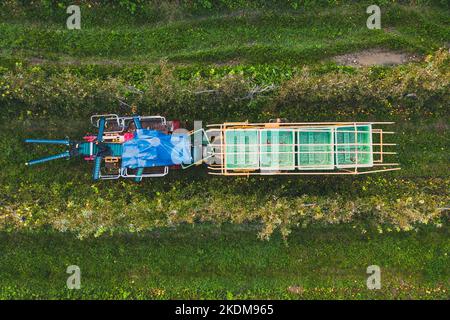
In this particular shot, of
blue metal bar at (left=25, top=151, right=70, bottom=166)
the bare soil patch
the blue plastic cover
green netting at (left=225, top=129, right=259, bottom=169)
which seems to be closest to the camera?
green netting at (left=225, top=129, right=259, bottom=169)

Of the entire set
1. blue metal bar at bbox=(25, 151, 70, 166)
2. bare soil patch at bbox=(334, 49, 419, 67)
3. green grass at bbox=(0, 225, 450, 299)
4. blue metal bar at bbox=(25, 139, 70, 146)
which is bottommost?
green grass at bbox=(0, 225, 450, 299)

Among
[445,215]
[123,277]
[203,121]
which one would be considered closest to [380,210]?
[445,215]

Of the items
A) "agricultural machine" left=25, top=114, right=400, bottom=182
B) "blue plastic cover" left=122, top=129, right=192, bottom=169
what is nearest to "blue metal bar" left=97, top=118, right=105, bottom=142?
"agricultural machine" left=25, top=114, right=400, bottom=182

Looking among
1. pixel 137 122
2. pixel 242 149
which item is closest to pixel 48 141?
pixel 137 122

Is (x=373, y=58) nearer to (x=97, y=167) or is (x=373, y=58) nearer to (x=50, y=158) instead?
(x=97, y=167)

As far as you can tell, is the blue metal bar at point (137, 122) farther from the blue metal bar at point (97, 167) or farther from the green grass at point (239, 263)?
the green grass at point (239, 263)

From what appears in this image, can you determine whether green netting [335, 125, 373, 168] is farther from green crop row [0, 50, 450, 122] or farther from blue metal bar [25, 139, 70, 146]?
blue metal bar [25, 139, 70, 146]

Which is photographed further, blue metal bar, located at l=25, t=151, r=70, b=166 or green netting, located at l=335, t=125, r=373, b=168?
blue metal bar, located at l=25, t=151, r=70, b=166
